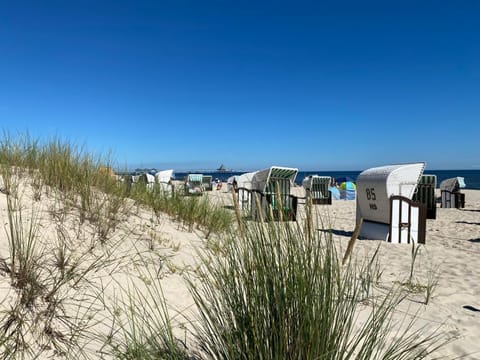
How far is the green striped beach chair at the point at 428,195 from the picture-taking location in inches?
459

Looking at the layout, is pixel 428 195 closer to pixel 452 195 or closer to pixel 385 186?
pixel 452 195

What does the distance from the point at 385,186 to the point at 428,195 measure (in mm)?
6493

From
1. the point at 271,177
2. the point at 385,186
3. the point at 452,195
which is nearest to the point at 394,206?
the point at 385,186

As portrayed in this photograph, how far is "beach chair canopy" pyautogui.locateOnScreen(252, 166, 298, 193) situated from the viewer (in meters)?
10.3

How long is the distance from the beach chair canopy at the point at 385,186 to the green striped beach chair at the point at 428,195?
5.15 meters

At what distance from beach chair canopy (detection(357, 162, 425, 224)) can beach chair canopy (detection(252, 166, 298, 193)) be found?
10.2 ft

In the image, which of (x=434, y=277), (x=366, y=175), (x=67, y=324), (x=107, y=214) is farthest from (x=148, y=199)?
(x=366, y=175)

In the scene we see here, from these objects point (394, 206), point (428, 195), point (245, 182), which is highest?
point (245, 182)

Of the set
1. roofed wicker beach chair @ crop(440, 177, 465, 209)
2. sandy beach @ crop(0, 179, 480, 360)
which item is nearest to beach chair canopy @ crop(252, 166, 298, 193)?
sandy beach @ crop(0, 179, 480, 360)

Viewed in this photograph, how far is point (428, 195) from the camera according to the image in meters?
12.1

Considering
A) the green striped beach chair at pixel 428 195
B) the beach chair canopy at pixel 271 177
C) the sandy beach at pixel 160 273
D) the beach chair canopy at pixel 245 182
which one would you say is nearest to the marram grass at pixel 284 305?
the sandy beach at pixel 160 273

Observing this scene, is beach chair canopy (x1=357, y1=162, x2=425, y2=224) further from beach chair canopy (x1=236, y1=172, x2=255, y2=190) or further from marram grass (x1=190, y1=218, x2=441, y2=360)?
beach chair canopy (x1=236, y1=172, x2=255, y2=190)

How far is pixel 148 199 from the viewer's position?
180 inches

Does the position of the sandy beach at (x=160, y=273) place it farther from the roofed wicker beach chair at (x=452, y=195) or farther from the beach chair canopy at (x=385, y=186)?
the roofed wicker beach chair at (x=452, y=195)
